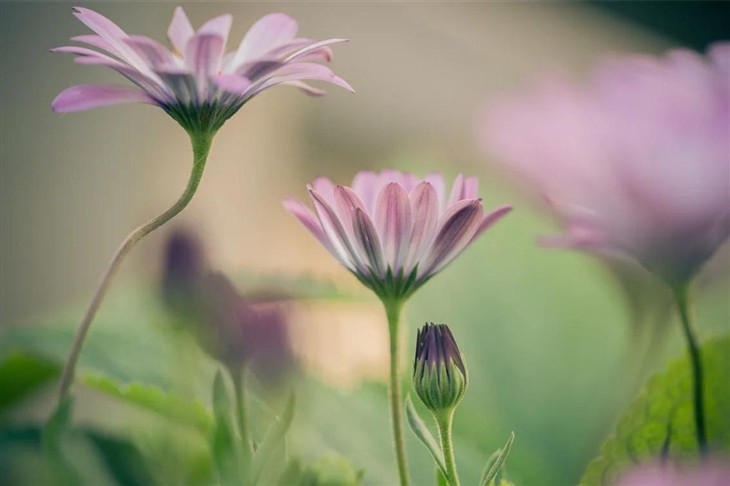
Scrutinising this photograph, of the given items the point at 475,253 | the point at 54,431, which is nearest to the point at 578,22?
the point at 475,253

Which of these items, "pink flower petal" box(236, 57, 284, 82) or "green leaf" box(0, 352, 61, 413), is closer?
"pink flower petal" box(236, 57, 284, 82)

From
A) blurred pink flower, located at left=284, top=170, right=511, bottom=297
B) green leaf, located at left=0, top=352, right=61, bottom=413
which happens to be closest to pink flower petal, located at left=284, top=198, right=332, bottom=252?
blurred pink flower, located at left=284, top=170, right=511, bottom=297

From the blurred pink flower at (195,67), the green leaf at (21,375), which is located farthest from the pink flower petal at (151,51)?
the green leaf at (21,375)

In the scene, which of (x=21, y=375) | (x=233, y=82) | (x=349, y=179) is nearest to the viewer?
(x=233, y=82)

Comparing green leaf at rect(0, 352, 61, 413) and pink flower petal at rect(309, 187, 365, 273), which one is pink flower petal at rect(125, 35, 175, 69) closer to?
pink flower petal at rect(309, 187, 365, 273)

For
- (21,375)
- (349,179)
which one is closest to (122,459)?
(21,375)

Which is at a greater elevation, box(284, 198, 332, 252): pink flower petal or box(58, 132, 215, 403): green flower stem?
box(284, 198, 332, 252): pink flower petal

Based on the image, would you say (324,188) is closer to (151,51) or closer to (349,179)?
(151,51)
